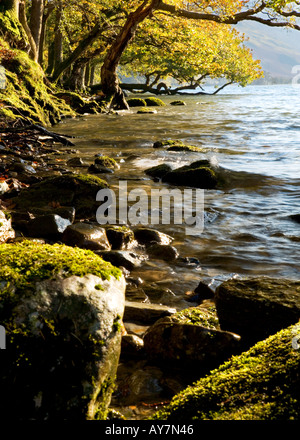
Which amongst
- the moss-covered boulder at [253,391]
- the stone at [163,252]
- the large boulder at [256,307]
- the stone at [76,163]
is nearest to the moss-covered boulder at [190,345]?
the large boulder at [256,307]

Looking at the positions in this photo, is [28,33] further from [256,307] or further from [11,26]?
[256,307]

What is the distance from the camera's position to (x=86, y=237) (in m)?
5.00

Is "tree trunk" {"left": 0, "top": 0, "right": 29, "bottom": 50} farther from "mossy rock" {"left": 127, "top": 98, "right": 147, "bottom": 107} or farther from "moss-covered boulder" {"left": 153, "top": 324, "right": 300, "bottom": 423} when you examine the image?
"moss-covered boulder" {"left": 153, "top": 324, "right": 300, "bottom": 423}

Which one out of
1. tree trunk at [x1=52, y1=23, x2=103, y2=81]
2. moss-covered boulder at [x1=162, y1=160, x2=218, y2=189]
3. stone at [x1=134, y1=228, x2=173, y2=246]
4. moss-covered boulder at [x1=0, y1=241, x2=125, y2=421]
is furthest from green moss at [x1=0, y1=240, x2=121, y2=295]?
tree trunk at [x1=52, y1=23, x2=103, y2=81]

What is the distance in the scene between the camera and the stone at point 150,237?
219 inches

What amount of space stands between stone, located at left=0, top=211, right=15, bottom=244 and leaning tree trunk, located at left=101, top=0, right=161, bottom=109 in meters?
18.5

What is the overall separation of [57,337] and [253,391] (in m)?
0.98

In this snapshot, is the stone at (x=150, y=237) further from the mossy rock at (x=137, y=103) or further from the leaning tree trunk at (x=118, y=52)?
the mossy rock at (x=137, y=103)

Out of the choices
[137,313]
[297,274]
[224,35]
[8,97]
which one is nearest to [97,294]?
[137,313]

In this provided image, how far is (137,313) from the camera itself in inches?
140

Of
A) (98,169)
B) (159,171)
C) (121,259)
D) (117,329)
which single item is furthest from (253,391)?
(98,169)

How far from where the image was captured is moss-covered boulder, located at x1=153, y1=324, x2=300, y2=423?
1725mm
